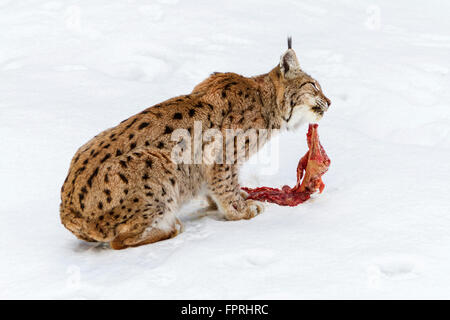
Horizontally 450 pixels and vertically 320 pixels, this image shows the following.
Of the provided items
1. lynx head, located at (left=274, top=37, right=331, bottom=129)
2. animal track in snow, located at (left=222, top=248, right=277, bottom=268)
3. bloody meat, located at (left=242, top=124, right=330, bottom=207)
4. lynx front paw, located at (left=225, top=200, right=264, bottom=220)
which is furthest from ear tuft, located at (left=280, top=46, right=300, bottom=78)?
animal track in snow, located at (left=222, top=248, right=277, bottom=268)

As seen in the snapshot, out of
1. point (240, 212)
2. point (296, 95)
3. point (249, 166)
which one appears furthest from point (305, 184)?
point (249, 166)

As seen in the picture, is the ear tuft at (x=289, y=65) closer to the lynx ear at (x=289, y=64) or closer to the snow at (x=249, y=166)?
the lynx ear at (x=289, y=64)

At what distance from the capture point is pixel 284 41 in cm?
923

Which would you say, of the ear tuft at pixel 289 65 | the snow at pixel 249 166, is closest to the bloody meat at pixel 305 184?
the snow at pixel 249 166

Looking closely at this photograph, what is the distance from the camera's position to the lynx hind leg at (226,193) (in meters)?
4.88

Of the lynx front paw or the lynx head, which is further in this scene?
the lynx head

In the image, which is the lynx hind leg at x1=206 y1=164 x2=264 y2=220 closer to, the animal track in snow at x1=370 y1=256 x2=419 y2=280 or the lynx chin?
the lynx chin

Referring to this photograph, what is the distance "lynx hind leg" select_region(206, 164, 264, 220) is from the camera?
192 inches

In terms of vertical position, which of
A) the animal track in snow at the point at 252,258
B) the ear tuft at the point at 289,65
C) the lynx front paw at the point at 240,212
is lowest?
the lynx front paw at the point at 240,212

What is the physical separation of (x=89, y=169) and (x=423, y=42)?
7102 millimetres

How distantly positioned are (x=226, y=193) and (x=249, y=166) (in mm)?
1094

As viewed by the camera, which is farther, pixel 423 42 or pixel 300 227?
pixel 423 42
